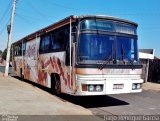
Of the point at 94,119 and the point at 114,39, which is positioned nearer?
the point at 94,119

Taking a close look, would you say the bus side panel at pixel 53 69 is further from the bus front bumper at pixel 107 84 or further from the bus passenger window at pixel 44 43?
the bus front bumper at pixel 107 84

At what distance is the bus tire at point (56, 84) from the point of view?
13.5 meters

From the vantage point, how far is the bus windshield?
36.3 ft

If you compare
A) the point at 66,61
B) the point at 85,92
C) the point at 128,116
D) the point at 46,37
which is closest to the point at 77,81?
the point at 85,92

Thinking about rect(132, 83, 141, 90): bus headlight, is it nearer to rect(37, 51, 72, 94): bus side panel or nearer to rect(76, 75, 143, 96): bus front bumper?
rect(76, 75, 143, 96): bus front bumper

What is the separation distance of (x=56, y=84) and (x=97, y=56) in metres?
3.18

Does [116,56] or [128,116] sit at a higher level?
[116,56]

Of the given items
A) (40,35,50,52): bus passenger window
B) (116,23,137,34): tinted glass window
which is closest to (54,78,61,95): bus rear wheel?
(40,35,50,52): bus passenger window

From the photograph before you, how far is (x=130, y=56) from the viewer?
12070mm

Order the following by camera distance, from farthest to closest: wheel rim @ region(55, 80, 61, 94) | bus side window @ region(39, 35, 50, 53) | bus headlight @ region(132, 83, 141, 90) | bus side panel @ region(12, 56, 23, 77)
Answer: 1. bus side panel @ region(12, 56, 23, 77)
2. bus side window @ region(39, 35, 50, 53)
3. wheel rim @ region(55, 80, 61, 94)
4. bus headlight @ region(132, 83, 141, 90)

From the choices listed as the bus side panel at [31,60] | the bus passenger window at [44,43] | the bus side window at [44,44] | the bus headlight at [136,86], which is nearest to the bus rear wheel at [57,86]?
the bus side window at [44,44]

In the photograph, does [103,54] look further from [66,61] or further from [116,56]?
[66,61]

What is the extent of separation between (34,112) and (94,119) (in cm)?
169

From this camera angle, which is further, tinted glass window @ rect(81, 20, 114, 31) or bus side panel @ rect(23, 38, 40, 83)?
bus side panel @ rect(23, 38, 40, 83)
